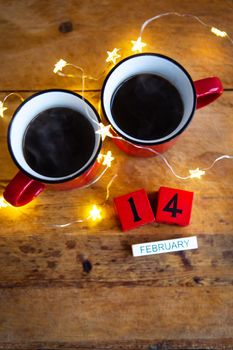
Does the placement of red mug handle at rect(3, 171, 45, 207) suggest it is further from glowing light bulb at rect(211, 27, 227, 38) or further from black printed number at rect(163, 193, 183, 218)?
glowing light bulb at rect(211, 27, 227, 38)

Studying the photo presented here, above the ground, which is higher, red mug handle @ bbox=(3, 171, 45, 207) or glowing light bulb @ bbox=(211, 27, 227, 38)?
glowing light bulb @ bbox=(211, 27, 227, 38)

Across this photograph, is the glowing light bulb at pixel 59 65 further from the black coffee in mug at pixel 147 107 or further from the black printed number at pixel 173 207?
the black printed number at pixel 173 207

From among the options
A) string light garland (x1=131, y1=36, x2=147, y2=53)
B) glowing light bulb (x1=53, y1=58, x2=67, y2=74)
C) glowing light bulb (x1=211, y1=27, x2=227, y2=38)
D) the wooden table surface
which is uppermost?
glowing light bulb (x1=211, y1=27, x2=227, y2=38)

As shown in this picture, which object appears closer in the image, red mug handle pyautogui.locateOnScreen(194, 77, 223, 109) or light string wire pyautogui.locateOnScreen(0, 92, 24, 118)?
red mug handle pyautogui.locateOnScreen(194, 77, 223, 109)

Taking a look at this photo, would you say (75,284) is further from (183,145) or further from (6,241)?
(183,145)

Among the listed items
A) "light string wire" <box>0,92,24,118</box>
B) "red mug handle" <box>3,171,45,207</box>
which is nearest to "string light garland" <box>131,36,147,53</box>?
"light string wire" <box>0,92,24,118</box>

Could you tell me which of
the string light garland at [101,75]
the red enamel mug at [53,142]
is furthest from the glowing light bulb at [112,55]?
the red enamel mug at [53,142]
